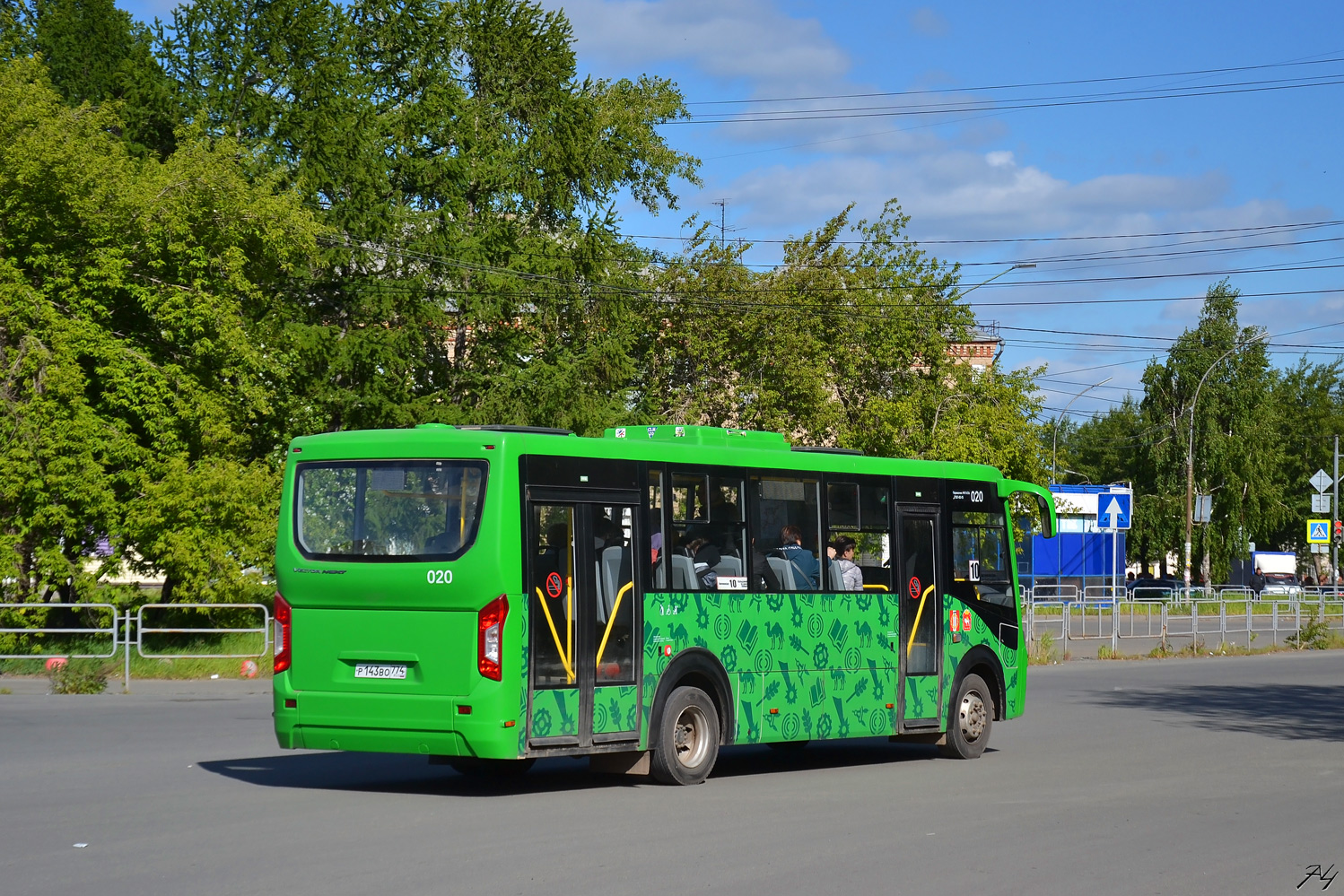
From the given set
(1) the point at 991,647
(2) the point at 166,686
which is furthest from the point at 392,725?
(2) the point at 166,686

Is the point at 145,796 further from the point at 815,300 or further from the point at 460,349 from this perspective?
the point at 815,300

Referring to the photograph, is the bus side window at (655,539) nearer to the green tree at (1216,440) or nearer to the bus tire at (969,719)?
the bus tire at (969,719)

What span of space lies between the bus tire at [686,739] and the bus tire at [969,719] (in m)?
3.52

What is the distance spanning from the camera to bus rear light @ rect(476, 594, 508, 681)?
11.3m

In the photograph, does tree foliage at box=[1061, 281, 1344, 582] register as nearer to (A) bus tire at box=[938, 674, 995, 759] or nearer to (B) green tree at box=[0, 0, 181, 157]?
(B) green tree at box=[0, 0, 181, 157]

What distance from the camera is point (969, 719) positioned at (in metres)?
16.0

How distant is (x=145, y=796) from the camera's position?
11680mm

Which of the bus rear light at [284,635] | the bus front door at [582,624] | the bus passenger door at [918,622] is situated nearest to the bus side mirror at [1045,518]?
the bus passenger door at [918,622]

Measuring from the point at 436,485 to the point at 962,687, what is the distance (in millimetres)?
6706

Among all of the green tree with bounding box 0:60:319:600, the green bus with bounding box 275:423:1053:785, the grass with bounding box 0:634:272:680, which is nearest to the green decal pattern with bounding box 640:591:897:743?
the green bus with bounding box 275:423:1053:785

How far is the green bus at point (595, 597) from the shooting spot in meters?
11.5

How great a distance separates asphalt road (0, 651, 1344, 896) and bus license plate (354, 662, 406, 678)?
92 cm

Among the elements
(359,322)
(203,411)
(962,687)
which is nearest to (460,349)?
(359,322)

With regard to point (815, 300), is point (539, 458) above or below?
below
